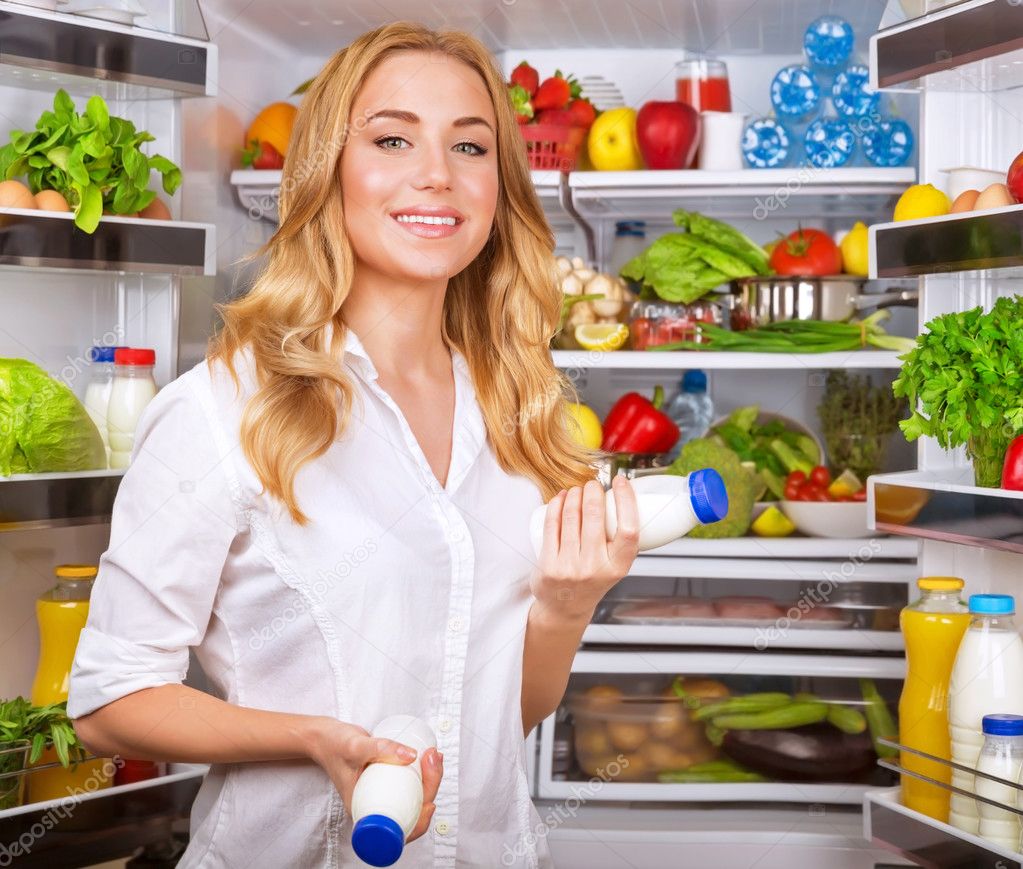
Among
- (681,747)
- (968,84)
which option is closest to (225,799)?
(681,747)

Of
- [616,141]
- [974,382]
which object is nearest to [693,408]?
[616,141]

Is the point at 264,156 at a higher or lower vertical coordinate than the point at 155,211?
higher

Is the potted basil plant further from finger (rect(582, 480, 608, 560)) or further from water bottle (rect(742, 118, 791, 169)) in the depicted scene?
water bottle (rect(742, 118, 791, 169))

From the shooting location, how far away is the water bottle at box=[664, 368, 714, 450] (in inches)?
96.8

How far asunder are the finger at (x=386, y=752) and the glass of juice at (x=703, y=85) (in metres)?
1.75

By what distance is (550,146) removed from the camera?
2221 mm

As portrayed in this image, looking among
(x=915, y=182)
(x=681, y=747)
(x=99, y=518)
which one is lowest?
(x=681, y=747)

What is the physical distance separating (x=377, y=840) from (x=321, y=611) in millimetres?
270

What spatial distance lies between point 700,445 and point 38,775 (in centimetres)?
126

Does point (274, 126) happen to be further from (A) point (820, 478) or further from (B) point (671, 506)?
(B) point (671, 506)

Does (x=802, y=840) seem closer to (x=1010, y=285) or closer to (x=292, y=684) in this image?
(x=1010, y=285)

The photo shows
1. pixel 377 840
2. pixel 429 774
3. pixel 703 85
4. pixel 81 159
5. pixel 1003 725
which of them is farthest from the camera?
pixel 703 85

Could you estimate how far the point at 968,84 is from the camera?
1.73 meters

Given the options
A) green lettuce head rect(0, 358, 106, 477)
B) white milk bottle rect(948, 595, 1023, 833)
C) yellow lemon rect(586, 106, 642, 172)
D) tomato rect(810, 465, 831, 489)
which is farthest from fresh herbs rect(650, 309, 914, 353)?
green lettuce head rect(0, 358, 106, 477)
